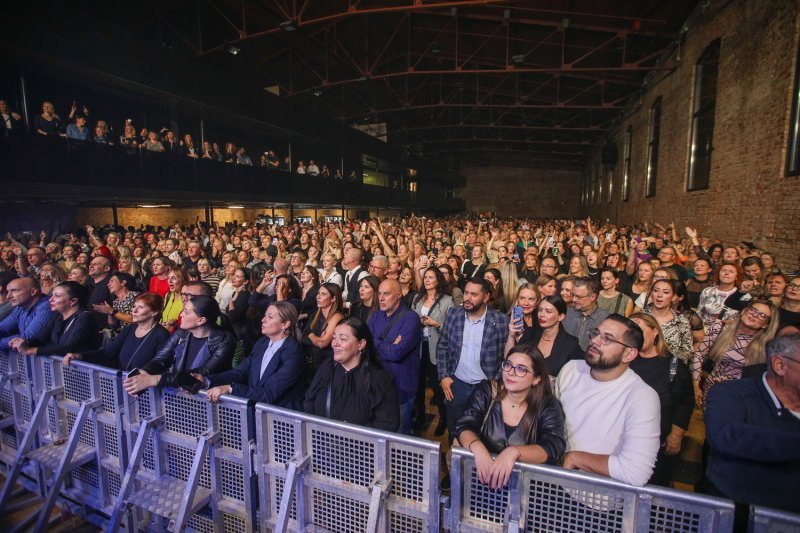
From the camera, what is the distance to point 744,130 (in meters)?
8.30

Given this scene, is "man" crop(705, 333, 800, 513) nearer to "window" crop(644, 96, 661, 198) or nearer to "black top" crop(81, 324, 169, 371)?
"black top" crop(81, 324, 169, 371)

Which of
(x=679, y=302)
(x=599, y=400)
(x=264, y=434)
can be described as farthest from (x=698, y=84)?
(x=264, y=434)

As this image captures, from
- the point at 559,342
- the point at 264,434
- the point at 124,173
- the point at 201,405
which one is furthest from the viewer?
the point at 124,173

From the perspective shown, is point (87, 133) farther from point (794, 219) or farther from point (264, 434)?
point (794, 219)

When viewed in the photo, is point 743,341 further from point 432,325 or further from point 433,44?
point 433,44

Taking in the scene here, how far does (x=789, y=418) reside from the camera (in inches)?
71.7

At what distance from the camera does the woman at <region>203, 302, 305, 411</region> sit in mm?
2756

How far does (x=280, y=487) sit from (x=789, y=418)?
8.16 feet

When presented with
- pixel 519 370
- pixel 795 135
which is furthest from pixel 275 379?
pixel 795 135

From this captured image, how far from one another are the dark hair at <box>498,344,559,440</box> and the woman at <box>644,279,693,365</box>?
66.6 inches

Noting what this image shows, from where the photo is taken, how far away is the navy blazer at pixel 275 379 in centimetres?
274

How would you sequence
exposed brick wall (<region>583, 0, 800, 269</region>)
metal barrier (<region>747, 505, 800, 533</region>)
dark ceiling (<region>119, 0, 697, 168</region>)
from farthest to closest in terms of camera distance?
dark ceiling (<region>119, 0, 697, 168</region>)
exposed brick wall (<region>583, 0, 800, 269</region>)
metal barrier (<region>747, 505, 800, 533</region>)

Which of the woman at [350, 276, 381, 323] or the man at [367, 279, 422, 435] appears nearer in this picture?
the man at [367, 279, 422, 435]

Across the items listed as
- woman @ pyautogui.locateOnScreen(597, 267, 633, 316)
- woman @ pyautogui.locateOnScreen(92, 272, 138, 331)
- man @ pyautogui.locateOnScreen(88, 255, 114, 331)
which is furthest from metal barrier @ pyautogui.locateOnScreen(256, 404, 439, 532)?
man @ pyautogui.locateOnScreen(88, 255, 114, 331)
